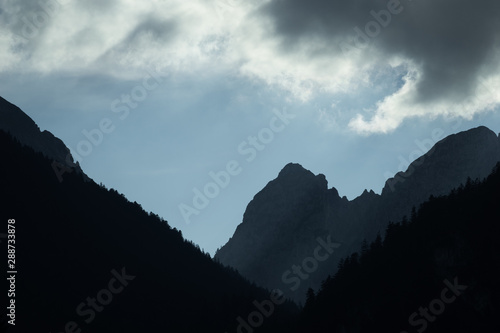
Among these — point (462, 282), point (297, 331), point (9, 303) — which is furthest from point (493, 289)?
point (9, 303)

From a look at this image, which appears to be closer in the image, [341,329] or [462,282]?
[462,282]

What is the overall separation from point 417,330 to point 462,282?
17.0m

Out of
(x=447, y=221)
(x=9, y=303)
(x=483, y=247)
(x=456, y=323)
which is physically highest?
(x=9, y=303)

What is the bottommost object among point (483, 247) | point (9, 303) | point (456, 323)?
point (456, 323)

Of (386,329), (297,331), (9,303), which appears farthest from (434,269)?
(9,303)

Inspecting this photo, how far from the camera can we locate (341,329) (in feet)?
617

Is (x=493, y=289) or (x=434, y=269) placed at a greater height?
(x=434, y=269)

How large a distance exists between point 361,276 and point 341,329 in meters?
18.6

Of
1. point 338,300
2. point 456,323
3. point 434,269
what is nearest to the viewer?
point 456,323

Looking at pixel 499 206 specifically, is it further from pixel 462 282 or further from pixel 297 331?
pixel 297 331

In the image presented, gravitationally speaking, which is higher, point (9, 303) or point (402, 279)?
point (9, 303)

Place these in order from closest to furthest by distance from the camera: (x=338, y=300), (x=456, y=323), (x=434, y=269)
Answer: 1. (x=456, y=323)
2. (x=434, y=269)
3. (x=338, y=300)

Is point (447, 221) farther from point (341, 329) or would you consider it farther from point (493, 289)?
point (341, 329)

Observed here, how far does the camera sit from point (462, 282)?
173250 millimetres
